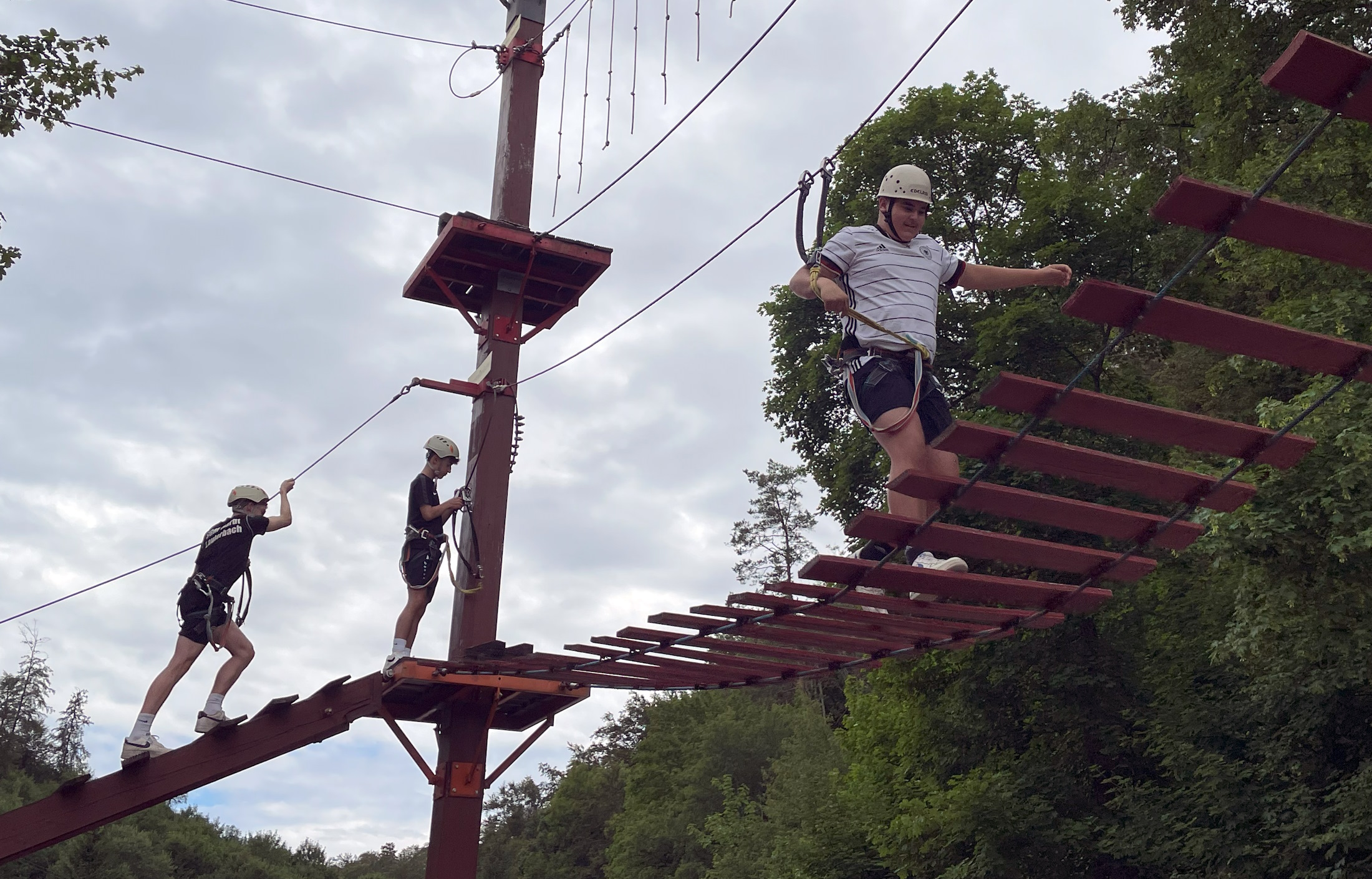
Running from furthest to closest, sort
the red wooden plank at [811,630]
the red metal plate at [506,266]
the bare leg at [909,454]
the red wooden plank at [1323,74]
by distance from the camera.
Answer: the red metal plate at [506,266], the red wooden plank at [811,630], the bare leg at [909,454], the red wooden plank at [1323,74]

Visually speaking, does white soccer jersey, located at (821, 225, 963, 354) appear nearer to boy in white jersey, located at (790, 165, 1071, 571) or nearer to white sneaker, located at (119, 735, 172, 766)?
boy in white jersey, located at (790, 165, 1071, 571)

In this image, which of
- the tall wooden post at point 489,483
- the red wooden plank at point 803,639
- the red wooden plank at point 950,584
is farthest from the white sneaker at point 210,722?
the red wooden plank at point 950,584

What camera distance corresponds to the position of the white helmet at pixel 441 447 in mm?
9680

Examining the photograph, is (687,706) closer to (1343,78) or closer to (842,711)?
(842,711)

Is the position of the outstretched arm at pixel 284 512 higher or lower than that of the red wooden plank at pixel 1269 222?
higher

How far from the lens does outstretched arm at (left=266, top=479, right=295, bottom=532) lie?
883 centimetres

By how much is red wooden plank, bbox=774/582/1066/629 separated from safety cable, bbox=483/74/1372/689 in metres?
0.04

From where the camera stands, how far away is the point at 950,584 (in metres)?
5.77

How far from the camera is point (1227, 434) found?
508 centimetres

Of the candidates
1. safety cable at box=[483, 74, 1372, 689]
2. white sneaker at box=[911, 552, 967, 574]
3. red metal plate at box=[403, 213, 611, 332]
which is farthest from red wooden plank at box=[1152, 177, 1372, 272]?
red metal plate at box=[403, 213, 611, 332]

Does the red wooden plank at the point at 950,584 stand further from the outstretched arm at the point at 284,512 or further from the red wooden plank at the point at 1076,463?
the outstretched arm at the point at 284,512

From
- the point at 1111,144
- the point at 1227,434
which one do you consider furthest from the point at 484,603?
the point at 1111,144

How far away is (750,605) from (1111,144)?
14.4 m

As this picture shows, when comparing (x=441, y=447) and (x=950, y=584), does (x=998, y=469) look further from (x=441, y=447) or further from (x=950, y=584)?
(x=441, y=447)
